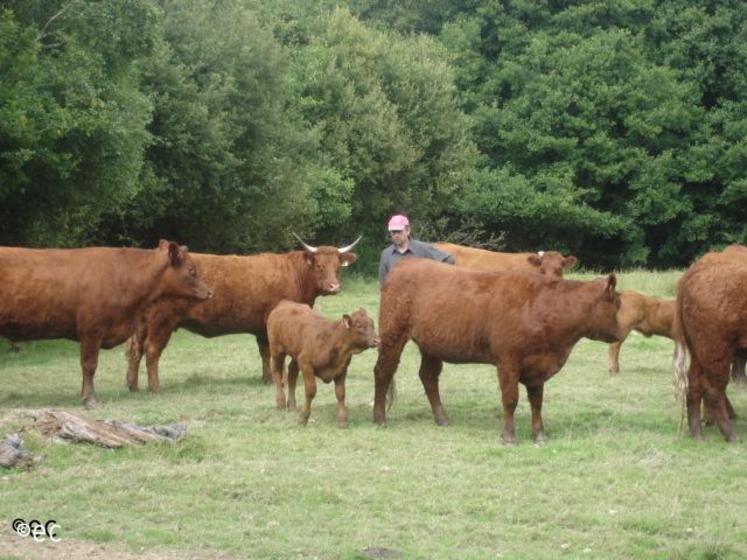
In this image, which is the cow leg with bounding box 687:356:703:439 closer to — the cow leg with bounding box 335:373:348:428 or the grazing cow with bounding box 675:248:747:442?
the grazing cow with bounding box 675:248:747:442

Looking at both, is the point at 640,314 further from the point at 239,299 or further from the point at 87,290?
the point at 87,290

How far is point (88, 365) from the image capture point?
1473 centimetres

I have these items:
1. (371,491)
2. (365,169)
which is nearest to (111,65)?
(371,491)

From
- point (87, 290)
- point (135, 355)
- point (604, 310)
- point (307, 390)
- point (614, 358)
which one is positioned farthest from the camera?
point (614, 358)

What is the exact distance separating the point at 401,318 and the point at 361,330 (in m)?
0.70

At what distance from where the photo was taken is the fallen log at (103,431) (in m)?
11.0

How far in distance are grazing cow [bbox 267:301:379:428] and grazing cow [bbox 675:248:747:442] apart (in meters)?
2.99

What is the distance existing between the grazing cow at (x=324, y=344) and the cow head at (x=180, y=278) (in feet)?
7.66

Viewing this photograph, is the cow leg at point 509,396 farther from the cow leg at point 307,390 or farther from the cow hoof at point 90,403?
the cow hoof at point 90,403

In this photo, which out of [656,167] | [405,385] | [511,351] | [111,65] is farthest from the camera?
[656,167]

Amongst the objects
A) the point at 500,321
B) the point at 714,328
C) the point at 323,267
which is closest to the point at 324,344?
the point at 500,321

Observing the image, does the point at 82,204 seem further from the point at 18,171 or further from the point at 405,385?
the point at 405,385

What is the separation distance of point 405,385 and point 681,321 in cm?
445

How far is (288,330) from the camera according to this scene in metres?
13.5
